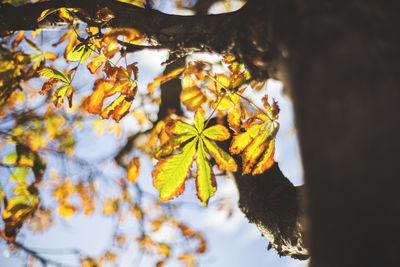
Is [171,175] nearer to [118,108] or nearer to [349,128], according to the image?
[118,108]

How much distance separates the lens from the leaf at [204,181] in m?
0.85

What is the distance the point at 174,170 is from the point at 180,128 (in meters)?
0.20

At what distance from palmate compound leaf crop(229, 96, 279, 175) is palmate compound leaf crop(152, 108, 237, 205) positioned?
67mm

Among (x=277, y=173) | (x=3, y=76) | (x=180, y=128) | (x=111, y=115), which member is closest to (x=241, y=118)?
(x=180, y=128)

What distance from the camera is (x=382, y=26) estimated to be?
32 centimetres

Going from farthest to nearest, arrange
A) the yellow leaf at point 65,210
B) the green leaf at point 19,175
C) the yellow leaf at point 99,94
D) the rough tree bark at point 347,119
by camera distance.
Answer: the yellow leaf at point 65,210
the green leaf at point 19,175
the yellow leaf at point 99,94
the rough tree bark at point 347,119

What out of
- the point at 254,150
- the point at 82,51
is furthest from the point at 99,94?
the point at 254,150

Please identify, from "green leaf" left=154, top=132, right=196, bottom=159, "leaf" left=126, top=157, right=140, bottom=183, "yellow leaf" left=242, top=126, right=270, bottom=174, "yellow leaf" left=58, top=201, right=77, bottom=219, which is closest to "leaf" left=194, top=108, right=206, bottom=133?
"green leaf" left=154, top=132, right=196, bottom=159

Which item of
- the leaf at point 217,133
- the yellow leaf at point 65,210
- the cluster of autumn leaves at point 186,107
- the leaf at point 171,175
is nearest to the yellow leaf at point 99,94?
the cluster of autumn leaves at point 186,107

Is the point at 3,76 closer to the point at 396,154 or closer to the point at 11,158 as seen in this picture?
the point at 11,158

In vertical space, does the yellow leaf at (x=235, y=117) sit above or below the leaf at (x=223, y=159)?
above

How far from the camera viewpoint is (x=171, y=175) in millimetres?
868

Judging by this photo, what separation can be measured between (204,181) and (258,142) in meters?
0.28

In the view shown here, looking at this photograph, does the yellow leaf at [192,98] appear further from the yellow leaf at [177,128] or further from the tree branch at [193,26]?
the tree branch at [193,26]
